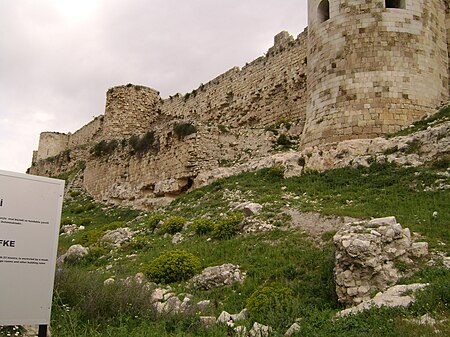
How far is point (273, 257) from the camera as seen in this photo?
9297mm

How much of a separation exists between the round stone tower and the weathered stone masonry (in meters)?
0.03

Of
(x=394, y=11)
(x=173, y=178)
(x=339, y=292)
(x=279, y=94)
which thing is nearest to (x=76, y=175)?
(x=173, y=178)

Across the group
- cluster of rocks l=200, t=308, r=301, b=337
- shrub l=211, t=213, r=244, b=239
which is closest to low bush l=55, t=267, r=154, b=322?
cluster of rocks l=200, t=308, r=301, b=337

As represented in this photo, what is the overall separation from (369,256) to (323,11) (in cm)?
1143

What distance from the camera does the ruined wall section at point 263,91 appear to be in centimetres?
2094

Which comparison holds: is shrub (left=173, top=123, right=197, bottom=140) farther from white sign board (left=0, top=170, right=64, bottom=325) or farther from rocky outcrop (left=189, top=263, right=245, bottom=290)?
white sign board (left=0, top=170, right=64, bottom=325)

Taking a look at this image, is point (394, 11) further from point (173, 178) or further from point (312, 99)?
point (173, 178)

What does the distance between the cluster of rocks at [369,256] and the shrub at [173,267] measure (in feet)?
10.5

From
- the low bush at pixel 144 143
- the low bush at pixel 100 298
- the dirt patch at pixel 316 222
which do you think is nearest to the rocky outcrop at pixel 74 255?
the low bush at pixel 100 298

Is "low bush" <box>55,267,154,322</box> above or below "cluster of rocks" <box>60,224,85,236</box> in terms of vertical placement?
below

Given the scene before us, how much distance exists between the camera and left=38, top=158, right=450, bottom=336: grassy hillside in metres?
5.93

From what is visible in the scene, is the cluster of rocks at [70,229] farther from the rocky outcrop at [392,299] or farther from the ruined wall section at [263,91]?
the rocky outcrop at [392,299]

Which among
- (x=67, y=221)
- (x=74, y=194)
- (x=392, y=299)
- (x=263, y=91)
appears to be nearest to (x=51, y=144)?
(x=74, y=194)

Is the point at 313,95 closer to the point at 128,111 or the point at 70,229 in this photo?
the point at 70,229
